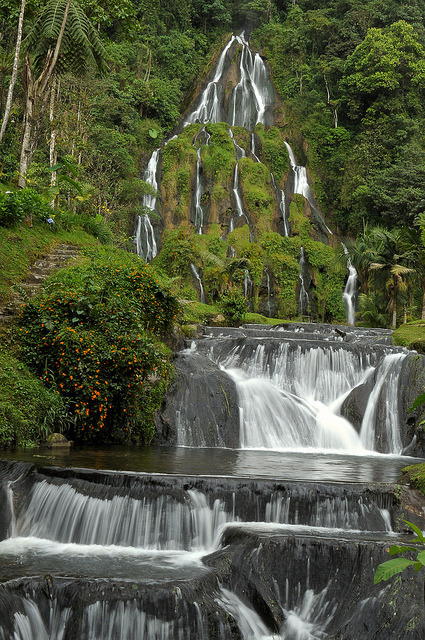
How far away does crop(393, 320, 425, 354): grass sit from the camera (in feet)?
51.0

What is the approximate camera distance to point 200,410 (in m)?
12.3

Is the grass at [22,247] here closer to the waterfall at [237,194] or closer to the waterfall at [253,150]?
the waterfall at [237,194]

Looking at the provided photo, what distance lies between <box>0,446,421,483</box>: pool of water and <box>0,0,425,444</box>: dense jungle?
0.96m

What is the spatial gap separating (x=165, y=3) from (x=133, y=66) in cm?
887

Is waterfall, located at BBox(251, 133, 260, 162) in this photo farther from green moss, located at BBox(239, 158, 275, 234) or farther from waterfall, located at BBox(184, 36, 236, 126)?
waterfall, located at BBox(184, 36, 236, 126)

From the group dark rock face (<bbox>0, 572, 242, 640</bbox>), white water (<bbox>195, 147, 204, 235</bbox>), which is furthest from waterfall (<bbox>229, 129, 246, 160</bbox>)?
dark rock face (<bbox>0, 572, 242, 640</bbox>)

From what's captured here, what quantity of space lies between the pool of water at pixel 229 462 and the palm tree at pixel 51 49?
787cm

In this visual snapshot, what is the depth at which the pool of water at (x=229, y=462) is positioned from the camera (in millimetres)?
8109

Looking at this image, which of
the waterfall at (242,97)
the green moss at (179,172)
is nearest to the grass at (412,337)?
the green moss at (179,172)

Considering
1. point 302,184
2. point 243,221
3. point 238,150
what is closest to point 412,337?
point 243,221

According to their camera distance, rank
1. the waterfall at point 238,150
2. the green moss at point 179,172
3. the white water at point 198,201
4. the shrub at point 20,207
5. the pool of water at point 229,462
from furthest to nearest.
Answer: the waterfall at point 238,150, the green moss at point 179,172, the white water at point 198,201, the shrub at point 20,207, the pool of water at point 229,462

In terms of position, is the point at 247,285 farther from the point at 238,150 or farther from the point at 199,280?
the point at 238,150

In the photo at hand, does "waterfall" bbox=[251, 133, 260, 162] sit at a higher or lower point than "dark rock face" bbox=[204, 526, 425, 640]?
higher

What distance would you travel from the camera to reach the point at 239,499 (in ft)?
22.6
